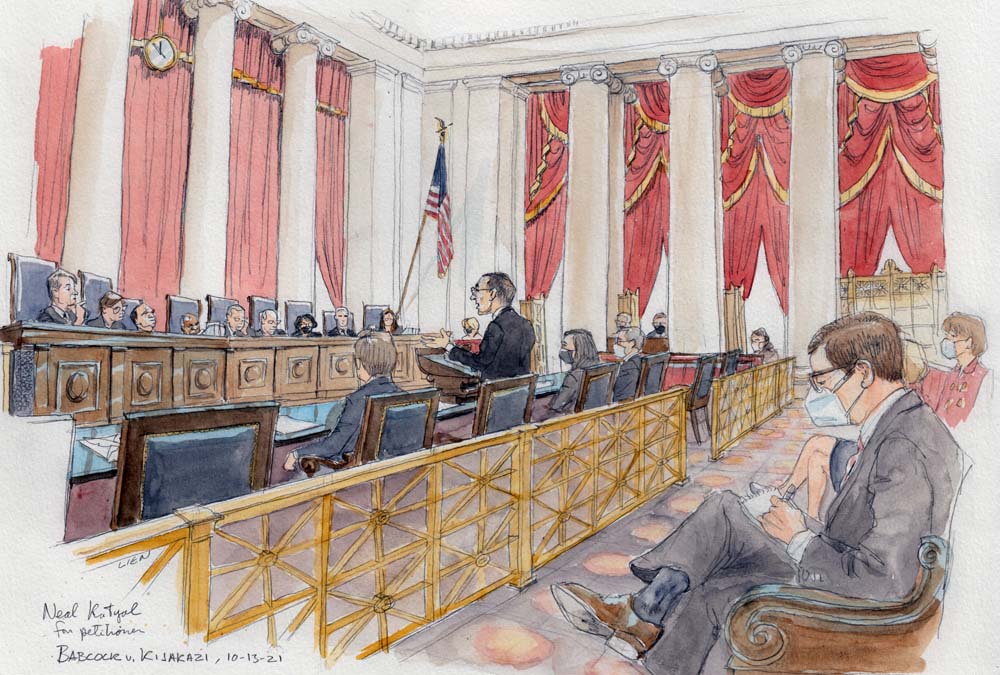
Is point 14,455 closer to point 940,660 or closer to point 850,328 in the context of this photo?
point 850,328

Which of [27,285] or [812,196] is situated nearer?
[27,285]

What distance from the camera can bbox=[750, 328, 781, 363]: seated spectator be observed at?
11.8ft

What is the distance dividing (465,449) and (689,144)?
3474 millimetres

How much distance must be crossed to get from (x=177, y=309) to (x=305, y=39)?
2.39 meters

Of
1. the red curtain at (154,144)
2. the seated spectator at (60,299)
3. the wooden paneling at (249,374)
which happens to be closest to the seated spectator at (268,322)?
the wooden paneling at (249,374)

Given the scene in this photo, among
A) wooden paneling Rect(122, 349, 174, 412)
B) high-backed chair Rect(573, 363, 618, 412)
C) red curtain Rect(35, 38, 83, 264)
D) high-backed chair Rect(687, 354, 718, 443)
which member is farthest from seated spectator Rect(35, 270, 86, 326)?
high-backed chair Rect(687, 354, 718, 443)

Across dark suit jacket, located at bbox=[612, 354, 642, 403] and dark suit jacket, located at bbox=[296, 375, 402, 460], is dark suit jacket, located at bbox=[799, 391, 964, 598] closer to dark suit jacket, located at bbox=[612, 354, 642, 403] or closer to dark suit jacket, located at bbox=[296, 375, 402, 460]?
dark suit jacket, located at bbox=[296, 375, 402, 460]

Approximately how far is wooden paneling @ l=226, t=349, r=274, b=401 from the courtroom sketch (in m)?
0.02

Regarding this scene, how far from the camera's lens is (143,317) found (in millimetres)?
3422

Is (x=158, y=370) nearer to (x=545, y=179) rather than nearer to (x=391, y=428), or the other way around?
(x=391, y=428)

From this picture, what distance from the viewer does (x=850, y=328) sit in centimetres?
165

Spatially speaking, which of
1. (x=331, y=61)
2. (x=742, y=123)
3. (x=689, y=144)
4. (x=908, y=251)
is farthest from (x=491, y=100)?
(x=908, y=251)

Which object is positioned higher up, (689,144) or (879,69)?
(689,144)

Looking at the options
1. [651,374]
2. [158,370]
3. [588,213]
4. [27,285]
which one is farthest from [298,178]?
[651,374]
